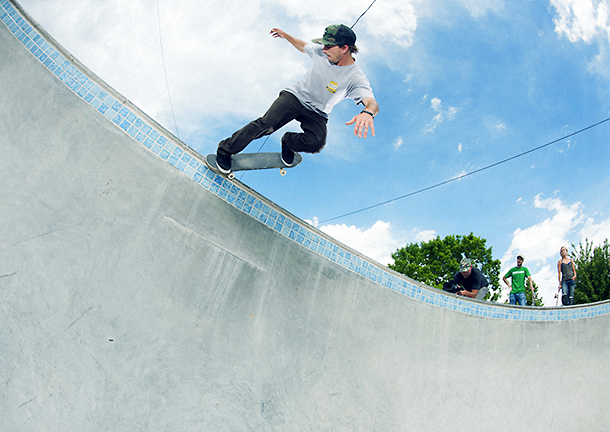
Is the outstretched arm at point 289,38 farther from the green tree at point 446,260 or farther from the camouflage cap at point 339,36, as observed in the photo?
the green tree at point 446,260

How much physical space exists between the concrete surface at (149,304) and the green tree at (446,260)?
18598 millimetres

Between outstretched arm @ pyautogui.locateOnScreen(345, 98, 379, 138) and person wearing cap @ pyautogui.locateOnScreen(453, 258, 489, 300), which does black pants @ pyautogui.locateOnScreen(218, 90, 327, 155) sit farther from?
person wearing cap @ pyautogui.locateOnScreen(453, 258, 489, 300)

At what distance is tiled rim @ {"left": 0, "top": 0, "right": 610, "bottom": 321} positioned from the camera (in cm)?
266

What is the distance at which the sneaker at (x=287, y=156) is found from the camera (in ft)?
10.7

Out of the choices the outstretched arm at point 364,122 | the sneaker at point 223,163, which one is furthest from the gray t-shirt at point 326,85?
the sneaker at point 223,163

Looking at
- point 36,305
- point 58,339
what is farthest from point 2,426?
point 36,305

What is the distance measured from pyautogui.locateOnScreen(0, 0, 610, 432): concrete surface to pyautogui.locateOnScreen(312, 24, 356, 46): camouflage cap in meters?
1.78

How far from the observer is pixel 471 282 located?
505 centimetres

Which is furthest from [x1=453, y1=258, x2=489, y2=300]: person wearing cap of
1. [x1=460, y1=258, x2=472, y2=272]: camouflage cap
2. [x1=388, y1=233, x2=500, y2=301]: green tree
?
[x1=388, y1=233, x2=500, y2=301]: green tree

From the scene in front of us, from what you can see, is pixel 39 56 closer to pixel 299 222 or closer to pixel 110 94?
pixel 110 94

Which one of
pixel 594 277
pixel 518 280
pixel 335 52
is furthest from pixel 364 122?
pixel 594 277

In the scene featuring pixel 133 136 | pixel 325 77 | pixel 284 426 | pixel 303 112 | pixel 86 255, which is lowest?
pixel 284 426

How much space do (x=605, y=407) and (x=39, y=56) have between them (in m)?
8.95

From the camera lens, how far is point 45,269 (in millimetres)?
2338
